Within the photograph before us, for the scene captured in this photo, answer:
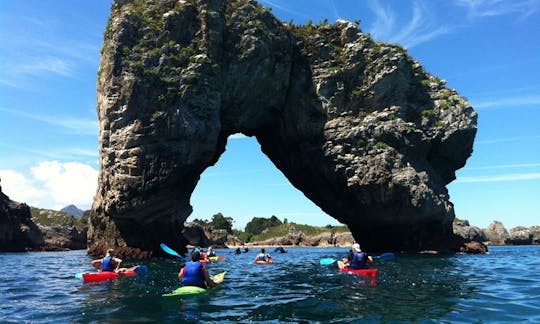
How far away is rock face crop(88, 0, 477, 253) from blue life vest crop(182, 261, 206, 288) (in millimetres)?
22171

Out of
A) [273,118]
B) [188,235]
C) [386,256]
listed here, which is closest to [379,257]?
[386,256]

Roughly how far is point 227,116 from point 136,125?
31.4 feet

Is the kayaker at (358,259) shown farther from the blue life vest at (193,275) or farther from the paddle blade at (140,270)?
the paddle blade at (140,270)

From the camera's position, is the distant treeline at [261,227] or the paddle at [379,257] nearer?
the paddle at [379,257]

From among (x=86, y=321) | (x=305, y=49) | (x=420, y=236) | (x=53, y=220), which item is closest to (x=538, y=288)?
(x=86, y=321)

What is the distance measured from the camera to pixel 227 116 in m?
42.8

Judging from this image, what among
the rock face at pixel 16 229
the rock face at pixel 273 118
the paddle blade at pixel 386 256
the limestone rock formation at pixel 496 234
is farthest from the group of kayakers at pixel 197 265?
the limestone rock formation at pixel 496 234

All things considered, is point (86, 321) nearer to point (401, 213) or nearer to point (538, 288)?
point (538, 288)

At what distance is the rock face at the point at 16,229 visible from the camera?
205 feet

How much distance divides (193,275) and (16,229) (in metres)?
60.6

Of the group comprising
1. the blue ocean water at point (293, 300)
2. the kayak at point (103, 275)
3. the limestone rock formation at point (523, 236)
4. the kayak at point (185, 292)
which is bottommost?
the blue ocean water at point (293, 300)

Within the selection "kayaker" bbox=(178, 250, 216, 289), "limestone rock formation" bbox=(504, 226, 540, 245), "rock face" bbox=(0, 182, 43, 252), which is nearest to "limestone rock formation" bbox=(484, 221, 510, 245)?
"limestone rock formation" bbox=(504, 226, 540, 245)

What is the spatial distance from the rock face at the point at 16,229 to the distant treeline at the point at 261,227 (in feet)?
123

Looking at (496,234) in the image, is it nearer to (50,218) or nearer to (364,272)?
(364,272)
